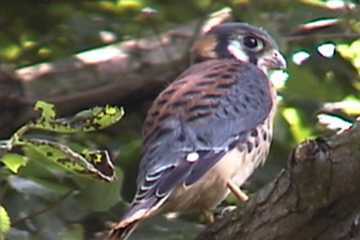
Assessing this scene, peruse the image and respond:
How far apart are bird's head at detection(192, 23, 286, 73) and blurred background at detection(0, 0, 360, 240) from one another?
70 mm

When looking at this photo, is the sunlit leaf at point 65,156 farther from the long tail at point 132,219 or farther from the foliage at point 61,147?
the long tail at point 132,219

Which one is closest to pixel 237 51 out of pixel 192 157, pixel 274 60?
pixel 274 60

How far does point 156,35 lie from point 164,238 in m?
1.29

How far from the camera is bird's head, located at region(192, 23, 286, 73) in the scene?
5443 millimetres

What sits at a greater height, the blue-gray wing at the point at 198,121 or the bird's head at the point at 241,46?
A: the blue-gray wing at the point at 198,121

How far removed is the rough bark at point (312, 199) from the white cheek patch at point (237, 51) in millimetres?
1573

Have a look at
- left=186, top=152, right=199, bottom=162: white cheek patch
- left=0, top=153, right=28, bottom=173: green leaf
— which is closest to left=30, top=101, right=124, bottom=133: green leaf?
left=0, top=153, right=28, bottom=173: green leaf

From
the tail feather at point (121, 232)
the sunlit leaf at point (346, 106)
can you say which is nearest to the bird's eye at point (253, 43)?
the sunlit leaf at point (346, 106)

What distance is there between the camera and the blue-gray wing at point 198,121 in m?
4.61

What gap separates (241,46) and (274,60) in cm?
20

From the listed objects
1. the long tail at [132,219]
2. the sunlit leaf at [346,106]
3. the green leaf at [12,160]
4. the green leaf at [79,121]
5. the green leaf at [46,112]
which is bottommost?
the sunlit leaf at [346,106]

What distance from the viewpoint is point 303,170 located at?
3.69 meters

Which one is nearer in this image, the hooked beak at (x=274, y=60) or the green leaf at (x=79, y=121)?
the green leaf at (x=79, y=121)

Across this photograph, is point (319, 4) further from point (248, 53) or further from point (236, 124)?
point (236, 124)
